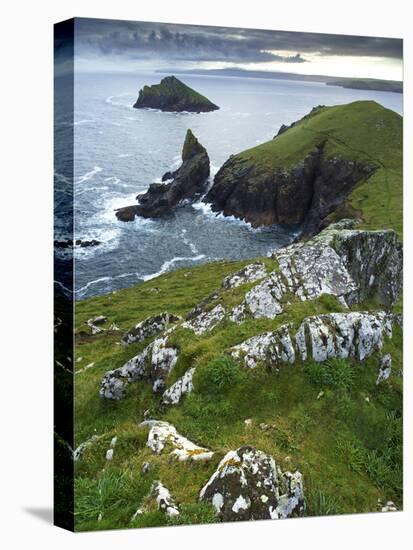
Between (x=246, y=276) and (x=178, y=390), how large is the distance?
156 inches

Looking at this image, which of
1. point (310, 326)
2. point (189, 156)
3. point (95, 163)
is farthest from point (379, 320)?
point (95, 163)

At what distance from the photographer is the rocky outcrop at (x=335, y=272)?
1021 inches

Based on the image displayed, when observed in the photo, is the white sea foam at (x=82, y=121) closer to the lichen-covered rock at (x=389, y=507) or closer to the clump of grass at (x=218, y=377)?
the clump of grass at (x=218, y=377)

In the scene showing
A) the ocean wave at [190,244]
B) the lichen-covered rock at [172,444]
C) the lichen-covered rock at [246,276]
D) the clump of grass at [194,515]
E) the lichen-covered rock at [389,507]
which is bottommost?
the lichen-covered rock at [389,507]

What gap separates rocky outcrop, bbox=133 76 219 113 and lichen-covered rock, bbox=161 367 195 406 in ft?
23.3

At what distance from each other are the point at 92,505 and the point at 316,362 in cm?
730

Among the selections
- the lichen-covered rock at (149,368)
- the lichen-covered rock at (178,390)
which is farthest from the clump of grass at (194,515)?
the lichen-covered rock at (149,368)

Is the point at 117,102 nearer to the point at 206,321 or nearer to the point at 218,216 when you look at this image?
the point at 218,216

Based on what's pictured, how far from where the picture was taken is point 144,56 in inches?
948

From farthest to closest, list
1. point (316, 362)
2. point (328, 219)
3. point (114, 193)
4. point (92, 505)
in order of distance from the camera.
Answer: point (328, 219) → point (316, 362) → point (114, 193) → point (92, 505)

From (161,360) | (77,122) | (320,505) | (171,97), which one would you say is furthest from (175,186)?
(320,505)

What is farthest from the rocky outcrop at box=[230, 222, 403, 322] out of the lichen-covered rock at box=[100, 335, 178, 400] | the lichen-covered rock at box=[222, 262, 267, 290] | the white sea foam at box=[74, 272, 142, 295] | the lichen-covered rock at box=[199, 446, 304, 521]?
the lichen-covered rock at box=[199, 446, 304, 521]

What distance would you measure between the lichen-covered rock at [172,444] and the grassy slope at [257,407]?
0.21 metres

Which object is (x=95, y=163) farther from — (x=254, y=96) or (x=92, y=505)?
(x=92, y=505)
